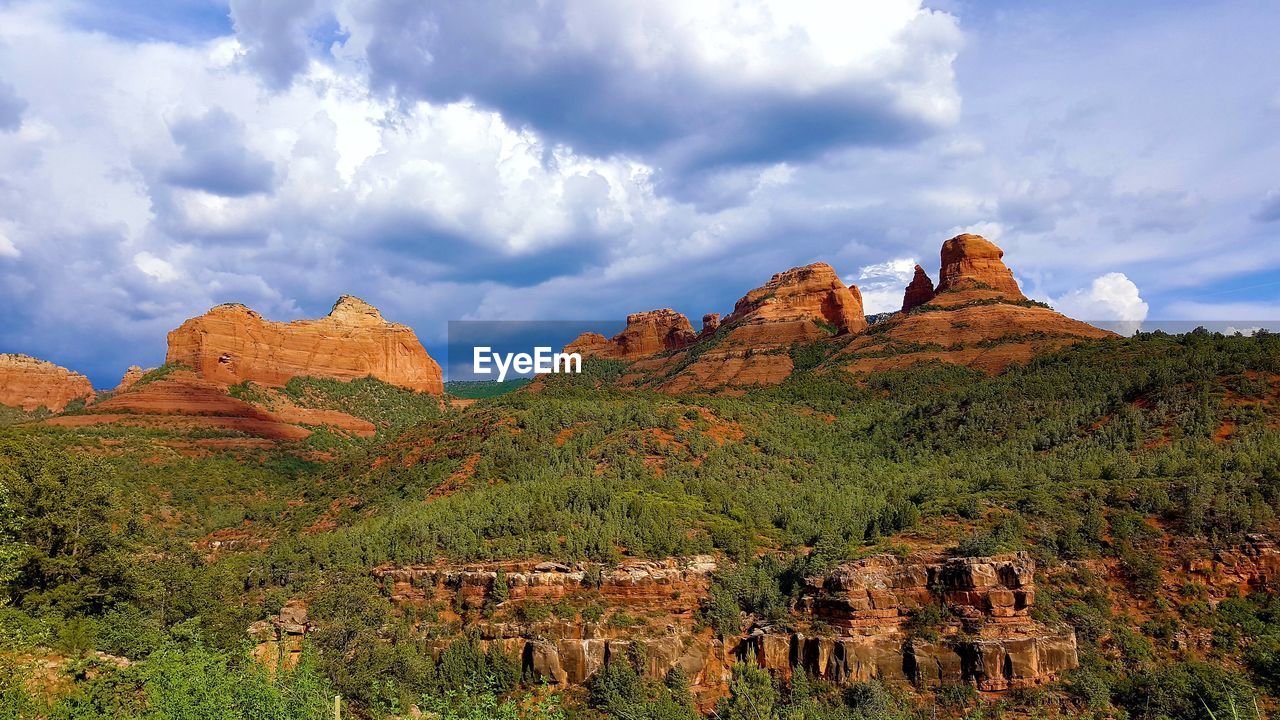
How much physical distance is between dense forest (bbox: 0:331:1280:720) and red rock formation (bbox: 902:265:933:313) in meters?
48.7

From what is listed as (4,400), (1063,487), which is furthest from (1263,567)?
(4,400)

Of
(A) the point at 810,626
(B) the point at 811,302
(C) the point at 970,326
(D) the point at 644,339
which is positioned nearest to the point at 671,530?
(A) the point at 810,626

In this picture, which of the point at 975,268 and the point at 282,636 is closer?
the point at 282,636

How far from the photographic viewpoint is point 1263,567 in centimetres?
3597

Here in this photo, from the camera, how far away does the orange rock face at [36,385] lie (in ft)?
435

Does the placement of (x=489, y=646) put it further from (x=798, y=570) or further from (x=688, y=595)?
(x=798, y=570)

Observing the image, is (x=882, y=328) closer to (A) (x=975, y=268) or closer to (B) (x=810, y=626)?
(A) (x=975, y=268)

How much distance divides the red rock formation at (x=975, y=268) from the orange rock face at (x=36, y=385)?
165172 mm

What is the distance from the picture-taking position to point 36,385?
136 metres

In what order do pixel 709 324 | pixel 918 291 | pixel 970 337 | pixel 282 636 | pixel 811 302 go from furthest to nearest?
pixel 709 324
pixel 811 302
pixel 918 291
pixel 970 337
pixel 282 636

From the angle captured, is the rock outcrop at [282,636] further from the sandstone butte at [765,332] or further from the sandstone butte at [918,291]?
the sandstone butte at [918,291]

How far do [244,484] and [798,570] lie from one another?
63.9 meters

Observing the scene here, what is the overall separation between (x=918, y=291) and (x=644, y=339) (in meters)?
78.3

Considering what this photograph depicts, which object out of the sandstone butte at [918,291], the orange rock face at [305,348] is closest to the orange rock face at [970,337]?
the sandstone butte at [918,291]
